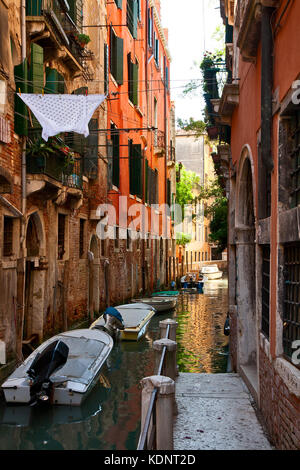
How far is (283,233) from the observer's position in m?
4.46

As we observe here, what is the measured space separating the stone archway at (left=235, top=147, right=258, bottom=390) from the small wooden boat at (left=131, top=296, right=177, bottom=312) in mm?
10755

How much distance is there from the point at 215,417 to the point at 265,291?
4.81 feet

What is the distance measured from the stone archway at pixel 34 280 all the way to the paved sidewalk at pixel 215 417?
4344mm

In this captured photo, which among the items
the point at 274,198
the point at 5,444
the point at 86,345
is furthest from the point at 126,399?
the point at 274,198

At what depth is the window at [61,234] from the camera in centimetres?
1280

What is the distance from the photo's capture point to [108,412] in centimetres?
791

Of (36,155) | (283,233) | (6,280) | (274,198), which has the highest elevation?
(36,155)

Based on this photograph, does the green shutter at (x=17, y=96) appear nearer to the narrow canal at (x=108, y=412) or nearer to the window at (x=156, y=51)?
the narrow canal at (x=108, y=412)

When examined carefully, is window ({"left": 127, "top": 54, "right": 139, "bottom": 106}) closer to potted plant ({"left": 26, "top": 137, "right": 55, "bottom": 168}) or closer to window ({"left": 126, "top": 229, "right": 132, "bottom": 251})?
window ({"left": 126, "top": 229, "right": 132, "bottom": 251})

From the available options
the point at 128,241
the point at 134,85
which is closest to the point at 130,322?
the point at 128,241

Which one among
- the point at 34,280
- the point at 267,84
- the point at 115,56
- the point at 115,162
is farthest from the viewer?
the point at 115,162

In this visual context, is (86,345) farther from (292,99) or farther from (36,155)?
(292,99)

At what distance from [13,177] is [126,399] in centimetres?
427

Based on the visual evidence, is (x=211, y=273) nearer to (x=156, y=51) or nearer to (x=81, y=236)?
(x=156, y=51)
